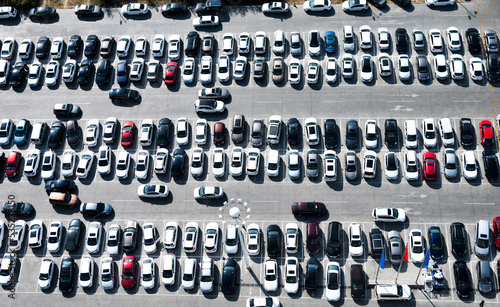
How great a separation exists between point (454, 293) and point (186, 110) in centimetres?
4735

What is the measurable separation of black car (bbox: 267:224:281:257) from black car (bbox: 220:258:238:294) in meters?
5.22

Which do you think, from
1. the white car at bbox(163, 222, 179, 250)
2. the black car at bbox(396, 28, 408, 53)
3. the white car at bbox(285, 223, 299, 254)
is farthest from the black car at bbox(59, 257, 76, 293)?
the black car at bbox(396, 28, 408, 53)

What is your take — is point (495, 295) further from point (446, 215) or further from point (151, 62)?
point (151, 62)

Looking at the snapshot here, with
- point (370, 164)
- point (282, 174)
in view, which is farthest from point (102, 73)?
point (370, 164)

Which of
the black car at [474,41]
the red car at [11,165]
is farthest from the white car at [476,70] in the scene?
the red car at [11,165]

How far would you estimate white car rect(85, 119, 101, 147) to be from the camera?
90750mm

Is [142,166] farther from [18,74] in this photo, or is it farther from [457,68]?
[457,68]

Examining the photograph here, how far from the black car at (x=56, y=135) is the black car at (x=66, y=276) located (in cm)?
1949

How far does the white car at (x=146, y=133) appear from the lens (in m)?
89.5

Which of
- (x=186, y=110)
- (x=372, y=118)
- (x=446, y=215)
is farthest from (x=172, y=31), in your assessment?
(x=446, y=215)

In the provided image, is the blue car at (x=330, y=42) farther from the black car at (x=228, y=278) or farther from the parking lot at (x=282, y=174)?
the black car at (x=228, y=278)

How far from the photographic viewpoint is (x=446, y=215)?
81625mm

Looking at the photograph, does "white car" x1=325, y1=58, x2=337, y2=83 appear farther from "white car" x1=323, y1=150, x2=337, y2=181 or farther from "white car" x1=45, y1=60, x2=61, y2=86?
"white car" x1=45, y1=60, x2=61, y2=86

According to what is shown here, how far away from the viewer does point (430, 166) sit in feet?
274
